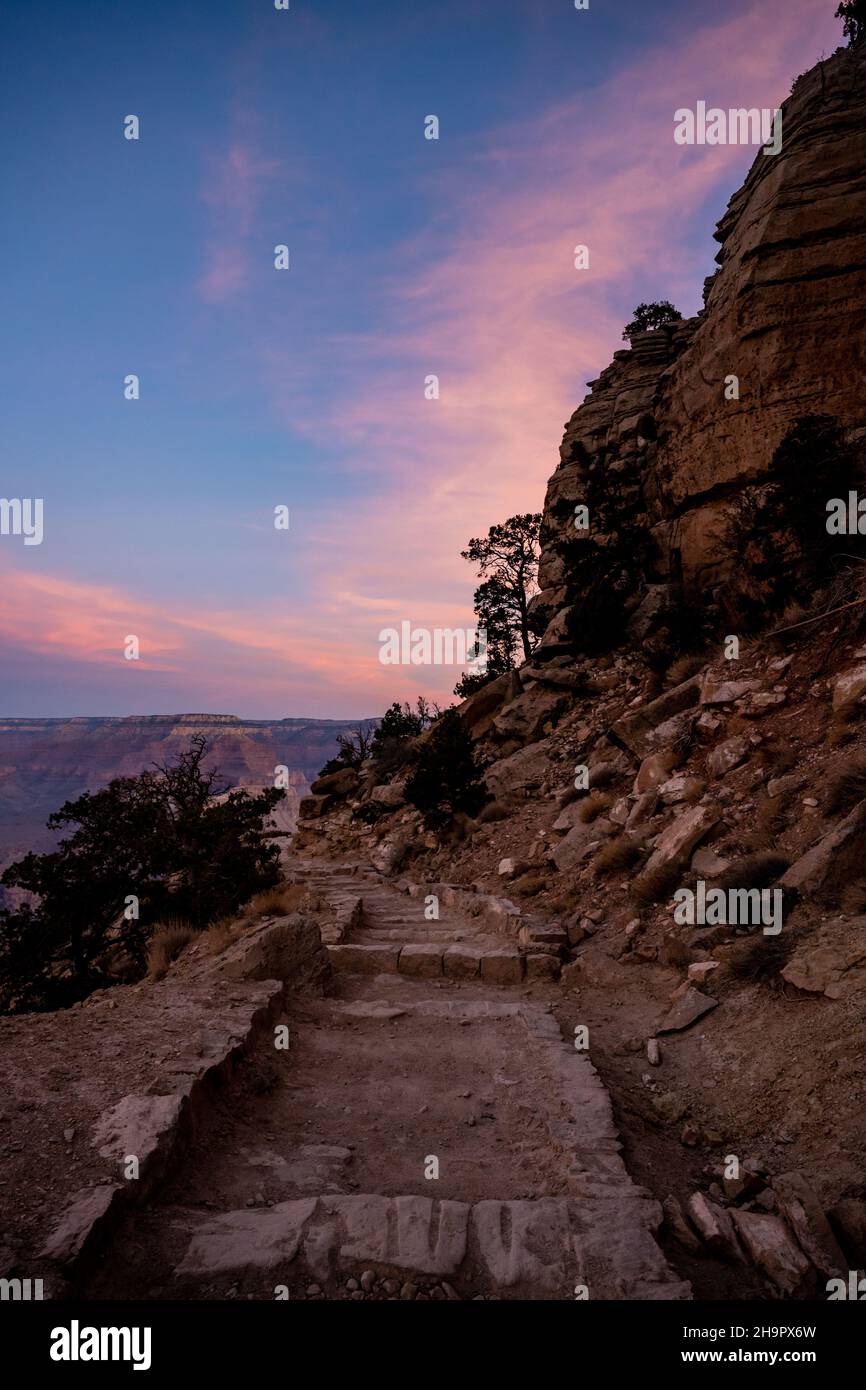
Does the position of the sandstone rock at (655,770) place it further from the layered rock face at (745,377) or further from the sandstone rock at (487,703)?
the sandstone rock at (487,703)

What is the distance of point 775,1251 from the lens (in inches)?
116

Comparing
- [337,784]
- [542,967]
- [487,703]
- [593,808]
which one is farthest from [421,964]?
[337,784]

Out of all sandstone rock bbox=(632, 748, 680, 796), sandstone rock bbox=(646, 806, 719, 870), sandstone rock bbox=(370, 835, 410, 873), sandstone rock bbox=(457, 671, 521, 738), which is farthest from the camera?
sandstone rock bbox=(457, 671, 521, 738)

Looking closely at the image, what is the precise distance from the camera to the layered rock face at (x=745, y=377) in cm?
1434

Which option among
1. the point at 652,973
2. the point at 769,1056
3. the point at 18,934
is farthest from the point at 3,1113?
the point at 18,934

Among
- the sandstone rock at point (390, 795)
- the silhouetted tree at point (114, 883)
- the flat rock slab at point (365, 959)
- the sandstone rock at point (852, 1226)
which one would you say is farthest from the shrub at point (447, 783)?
the sandstone rock at point (852, 1226)

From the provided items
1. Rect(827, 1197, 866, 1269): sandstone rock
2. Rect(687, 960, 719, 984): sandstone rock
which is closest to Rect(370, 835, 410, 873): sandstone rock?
Rect(687, 960, 719, 984): sandstone rock

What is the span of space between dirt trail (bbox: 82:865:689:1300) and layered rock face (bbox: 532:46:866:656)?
1130cm

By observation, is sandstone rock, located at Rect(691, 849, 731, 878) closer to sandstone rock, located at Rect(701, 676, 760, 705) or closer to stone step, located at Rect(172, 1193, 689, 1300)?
sandstone rock, located at Rect(701, 676, 760, 705)

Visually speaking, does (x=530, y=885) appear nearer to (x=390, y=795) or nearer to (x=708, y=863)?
(x=708, y=863)

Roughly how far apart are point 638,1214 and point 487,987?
14.4 ft

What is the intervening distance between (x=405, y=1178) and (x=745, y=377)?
17.7 metres

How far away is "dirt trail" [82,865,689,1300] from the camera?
2.85 meters
